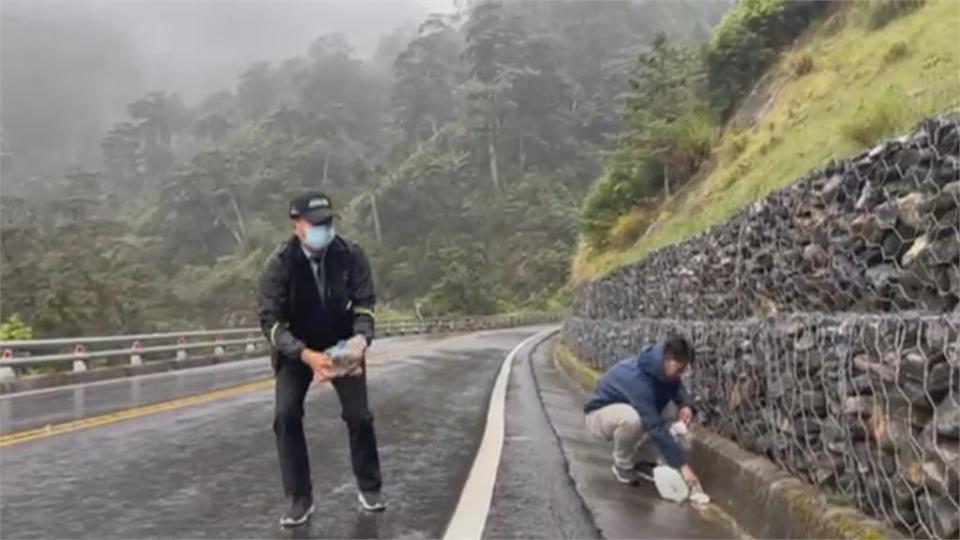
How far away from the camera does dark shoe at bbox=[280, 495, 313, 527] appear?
5.75 metres

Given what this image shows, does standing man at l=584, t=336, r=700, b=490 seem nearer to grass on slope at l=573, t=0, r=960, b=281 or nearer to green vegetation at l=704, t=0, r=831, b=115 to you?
grass on slope at l=573, t=0, r=960, b=281

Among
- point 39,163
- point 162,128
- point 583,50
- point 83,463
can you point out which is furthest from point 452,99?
point 83,463

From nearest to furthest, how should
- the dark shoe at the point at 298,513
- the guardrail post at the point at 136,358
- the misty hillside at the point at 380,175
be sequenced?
the dark shoe at the point at 298,513 < the guardrail post at the point at 136,358 < the misty hillside at the point at 380,175

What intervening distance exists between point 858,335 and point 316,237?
294 centimetres

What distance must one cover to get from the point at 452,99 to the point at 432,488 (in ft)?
337

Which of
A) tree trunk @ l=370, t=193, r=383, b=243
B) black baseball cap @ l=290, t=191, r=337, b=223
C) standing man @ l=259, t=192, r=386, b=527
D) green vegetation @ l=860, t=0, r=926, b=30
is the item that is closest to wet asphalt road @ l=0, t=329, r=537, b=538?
standing man @ l=259, t=192, r=386, b=527

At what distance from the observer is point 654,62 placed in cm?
3653

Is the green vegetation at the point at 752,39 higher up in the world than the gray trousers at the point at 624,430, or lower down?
higher up

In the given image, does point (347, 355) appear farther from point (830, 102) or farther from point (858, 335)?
point (830, 102)

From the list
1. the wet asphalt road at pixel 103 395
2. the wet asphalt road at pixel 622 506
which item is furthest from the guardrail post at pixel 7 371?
the wet asphalt road at pixel 622 506

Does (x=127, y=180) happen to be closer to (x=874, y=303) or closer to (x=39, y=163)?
(x=39, y=163)

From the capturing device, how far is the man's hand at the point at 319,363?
18.5 ft

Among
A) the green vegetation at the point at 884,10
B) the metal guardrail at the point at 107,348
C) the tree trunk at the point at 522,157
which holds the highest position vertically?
the tree trunk at the point at 522,157

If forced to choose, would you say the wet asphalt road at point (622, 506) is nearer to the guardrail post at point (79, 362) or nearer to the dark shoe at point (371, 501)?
the dark shoe at point (371, 501)
